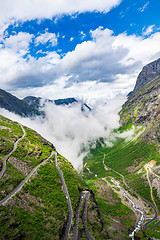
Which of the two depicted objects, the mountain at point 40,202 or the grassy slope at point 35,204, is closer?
the grassy slope at point 35,204

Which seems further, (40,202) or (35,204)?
(40,202)

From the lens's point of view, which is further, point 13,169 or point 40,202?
point 13,169

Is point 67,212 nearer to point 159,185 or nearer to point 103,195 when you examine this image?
point 103,195

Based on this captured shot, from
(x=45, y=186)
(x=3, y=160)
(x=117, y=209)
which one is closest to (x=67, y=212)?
(x=45, y=186)

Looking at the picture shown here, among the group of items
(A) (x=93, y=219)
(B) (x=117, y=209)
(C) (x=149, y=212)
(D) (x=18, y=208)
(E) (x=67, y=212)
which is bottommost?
(C) (x=149, y=212)

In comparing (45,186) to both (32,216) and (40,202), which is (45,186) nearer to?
(40,202)

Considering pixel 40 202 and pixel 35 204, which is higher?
pixel 35 204

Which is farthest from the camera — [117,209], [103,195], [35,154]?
[103,195]

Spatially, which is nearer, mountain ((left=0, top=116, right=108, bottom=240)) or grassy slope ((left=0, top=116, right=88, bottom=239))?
grassy slope ((left=0, top=116, right=88, bottom=239))

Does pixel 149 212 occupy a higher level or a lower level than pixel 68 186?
lower

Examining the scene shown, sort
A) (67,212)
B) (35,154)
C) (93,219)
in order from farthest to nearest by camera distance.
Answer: (35,154), (93,219), (67,212)
